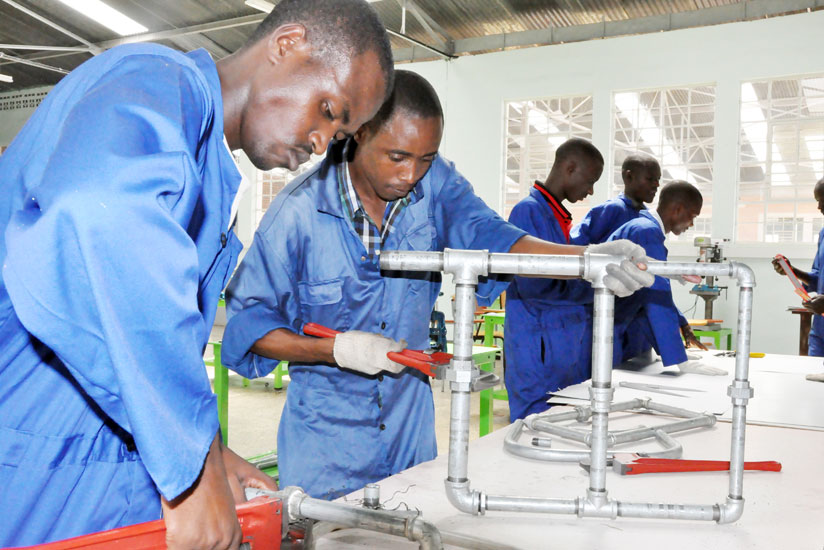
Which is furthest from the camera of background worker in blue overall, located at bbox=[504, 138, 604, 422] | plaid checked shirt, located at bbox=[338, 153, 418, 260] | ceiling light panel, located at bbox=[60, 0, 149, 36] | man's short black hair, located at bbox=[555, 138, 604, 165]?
ceiling light panel, located at bbox=[60, 0, 149, 36]

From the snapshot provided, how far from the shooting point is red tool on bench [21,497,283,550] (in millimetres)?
640

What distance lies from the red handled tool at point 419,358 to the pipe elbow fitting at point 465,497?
6.4 inches

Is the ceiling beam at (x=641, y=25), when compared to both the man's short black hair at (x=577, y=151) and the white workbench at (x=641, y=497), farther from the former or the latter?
the white workbench at (x=641, y=497)

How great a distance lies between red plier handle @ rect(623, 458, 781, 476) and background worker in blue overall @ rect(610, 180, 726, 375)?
110 cm

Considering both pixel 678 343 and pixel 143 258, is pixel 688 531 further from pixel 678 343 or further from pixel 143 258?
pixel 678 343

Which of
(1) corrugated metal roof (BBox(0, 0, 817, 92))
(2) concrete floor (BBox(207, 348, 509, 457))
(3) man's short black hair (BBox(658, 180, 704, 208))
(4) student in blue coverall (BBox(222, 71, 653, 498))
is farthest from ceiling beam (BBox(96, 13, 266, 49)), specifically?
(4) student in blue coverall (BBox(222, 71, 653, 498))

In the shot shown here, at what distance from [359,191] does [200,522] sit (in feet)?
3.18

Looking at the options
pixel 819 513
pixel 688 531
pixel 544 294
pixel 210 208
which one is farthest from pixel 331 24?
pixel 544 294

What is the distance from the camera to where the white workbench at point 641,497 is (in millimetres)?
928

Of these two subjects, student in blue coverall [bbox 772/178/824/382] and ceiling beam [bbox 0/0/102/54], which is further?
ceiling beam [bbox 0/0/102/54]

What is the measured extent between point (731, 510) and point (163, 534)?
804 mm

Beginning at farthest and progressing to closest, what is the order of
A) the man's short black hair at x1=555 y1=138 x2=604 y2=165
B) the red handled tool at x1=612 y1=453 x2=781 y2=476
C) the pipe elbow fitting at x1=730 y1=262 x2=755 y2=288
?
the man's short black hair at x1=555 y1=138 x2=604 y2=165 < the red handled tool at x1=612 y1=453 x2=781 y2=476 < the pipe elbow fitting at x1=730 y1=262 x2=755 y2=288

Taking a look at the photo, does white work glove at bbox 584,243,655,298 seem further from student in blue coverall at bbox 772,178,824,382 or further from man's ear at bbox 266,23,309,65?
student in blue coverall at bbox 772,178,824,382

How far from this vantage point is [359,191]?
151 centimetres
